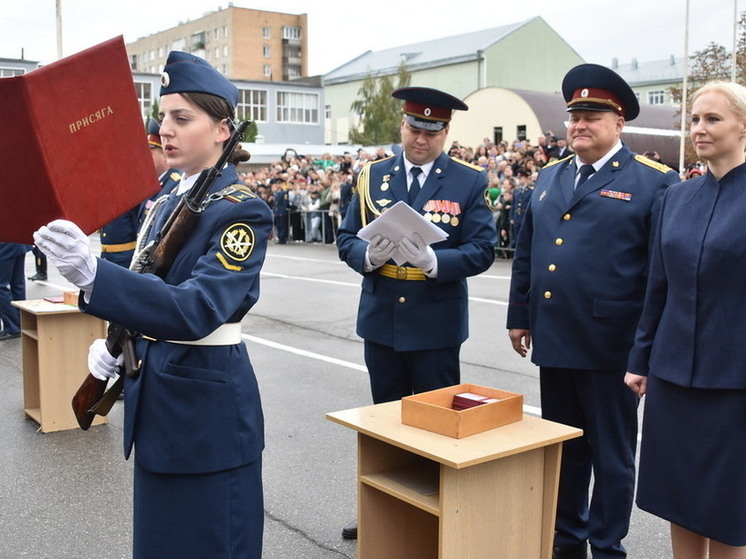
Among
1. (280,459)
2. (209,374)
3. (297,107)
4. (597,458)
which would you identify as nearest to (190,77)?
(209,374)

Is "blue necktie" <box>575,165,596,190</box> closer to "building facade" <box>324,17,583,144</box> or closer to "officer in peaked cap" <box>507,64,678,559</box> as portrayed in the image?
"officer in peaked cap" <box>507,64,678,559</box>

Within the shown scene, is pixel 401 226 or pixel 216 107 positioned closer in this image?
pixel 216 107

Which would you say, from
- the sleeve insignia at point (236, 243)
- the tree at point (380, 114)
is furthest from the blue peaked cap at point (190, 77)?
the tree at point (380, 114)

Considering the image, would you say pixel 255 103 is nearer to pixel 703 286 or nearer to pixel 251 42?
pixel 251 42

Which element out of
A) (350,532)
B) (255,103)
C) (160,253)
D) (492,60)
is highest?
(492,60)

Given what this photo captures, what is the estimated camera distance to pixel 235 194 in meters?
2.60

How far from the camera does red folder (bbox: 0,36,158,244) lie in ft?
7.11

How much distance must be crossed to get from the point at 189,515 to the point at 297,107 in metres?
72.1

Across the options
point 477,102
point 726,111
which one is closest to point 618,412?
point 726,111

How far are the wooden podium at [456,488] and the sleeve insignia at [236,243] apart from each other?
96 centimetres

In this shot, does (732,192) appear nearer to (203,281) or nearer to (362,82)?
(203,281)

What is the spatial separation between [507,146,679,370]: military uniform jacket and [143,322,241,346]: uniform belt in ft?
5.62

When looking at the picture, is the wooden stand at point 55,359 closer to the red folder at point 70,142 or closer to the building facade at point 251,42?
the red folder at point 70,142

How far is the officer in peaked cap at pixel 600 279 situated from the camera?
12.3ft
